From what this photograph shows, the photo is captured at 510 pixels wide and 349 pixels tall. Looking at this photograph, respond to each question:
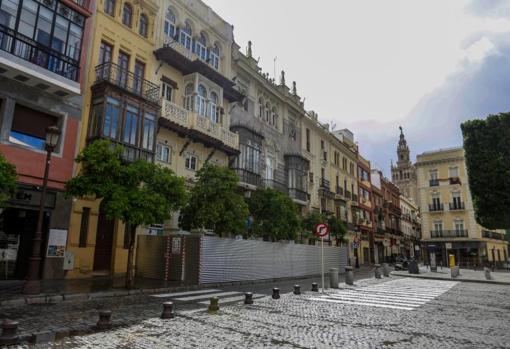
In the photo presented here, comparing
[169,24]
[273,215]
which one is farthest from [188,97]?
[273,215]

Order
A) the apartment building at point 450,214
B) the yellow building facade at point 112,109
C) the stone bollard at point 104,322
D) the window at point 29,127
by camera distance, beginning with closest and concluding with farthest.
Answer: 1. the stone bollard at point 104,322
2. the window at point 29,127
3. the yellow building facade at point 112,109
4. the apartment building at point 450,214

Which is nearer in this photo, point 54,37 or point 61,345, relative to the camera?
point 61,345

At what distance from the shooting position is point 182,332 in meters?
6.85

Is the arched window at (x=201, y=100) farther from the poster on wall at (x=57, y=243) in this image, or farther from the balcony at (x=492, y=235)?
→ the balcony at (x=492, y=235)

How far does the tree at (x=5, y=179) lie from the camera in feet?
33.7

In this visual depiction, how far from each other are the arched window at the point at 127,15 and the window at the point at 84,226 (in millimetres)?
10363

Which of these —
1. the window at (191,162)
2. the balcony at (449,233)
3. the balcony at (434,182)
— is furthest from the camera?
the balcony at (434,182)

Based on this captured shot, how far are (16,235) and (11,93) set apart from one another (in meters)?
5.58

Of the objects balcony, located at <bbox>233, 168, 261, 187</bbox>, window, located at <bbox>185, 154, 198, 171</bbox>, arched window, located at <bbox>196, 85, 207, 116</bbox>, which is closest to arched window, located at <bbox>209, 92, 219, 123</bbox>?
arched window, located at <bbox>196, 85, 207, 116</bbox>

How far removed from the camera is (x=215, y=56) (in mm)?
25391

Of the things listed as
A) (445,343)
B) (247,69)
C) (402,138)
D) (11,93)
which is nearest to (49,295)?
(11,93)

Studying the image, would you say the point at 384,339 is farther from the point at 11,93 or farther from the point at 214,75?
the point at 214,75

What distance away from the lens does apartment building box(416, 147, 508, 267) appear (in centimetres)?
4888

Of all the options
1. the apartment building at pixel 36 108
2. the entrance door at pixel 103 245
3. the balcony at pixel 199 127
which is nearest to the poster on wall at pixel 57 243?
the apartment building at pixel 36 108
